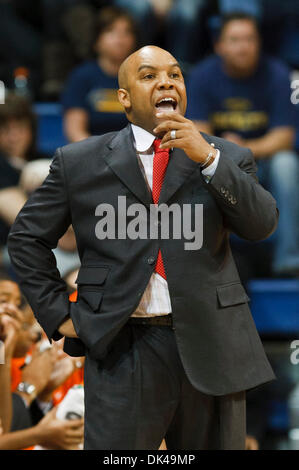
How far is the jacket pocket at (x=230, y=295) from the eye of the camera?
198 cm

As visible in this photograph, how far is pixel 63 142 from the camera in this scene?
15.9 feet

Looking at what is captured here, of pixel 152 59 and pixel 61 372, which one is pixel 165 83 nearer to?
pixel 152 59

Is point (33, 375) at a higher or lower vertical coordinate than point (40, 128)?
lower

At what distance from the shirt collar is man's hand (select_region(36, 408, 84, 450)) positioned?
119 cm

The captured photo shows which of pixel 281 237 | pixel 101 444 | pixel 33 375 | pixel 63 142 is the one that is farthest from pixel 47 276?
pixel 63 142

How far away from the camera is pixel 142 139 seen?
205 centimetres

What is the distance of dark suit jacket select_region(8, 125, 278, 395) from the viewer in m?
1.96

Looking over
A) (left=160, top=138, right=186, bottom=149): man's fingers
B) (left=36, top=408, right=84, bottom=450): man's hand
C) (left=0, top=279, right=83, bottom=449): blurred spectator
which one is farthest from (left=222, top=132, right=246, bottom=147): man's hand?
(left=160, top=138, right=186, bottom=149): man's fingers

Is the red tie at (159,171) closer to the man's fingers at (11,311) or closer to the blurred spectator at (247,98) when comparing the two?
the man's fingers at (11,311)

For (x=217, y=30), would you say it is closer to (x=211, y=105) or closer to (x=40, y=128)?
(x=211, y=105)

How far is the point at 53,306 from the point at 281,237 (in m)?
2.17

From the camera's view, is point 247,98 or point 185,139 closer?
point 185,139

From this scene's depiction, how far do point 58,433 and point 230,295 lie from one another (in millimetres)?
1110

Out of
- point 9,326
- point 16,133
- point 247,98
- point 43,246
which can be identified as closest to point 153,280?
point 43,246
